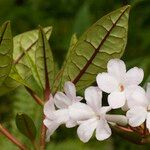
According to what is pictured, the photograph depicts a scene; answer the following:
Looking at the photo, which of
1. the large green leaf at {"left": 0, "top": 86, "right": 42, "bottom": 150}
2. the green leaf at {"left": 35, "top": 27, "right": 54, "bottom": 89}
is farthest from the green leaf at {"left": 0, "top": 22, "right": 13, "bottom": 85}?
the large green leaf at {"left": 0, "top": 86, "right": 42, "bottom": 150}

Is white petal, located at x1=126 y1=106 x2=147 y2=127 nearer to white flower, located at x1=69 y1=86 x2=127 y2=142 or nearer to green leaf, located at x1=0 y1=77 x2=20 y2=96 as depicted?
white flower, located at x1=69 y1=86 x2=127 y2=142

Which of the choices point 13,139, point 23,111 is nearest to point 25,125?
point 13,139

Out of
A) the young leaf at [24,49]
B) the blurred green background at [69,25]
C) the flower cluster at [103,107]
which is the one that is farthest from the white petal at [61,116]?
the blurred green background at [69,25]

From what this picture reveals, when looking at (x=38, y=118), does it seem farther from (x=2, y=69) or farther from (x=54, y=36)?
(x=54, y=36)

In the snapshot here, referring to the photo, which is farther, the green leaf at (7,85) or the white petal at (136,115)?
the green leaf at (7,85)

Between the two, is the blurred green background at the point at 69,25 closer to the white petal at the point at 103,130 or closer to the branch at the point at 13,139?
the branch at the point at 13,139

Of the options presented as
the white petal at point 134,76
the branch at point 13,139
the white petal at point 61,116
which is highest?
the white petal at point 134,76

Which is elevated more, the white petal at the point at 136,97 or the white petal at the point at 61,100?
the white petal at the point at 136,97
